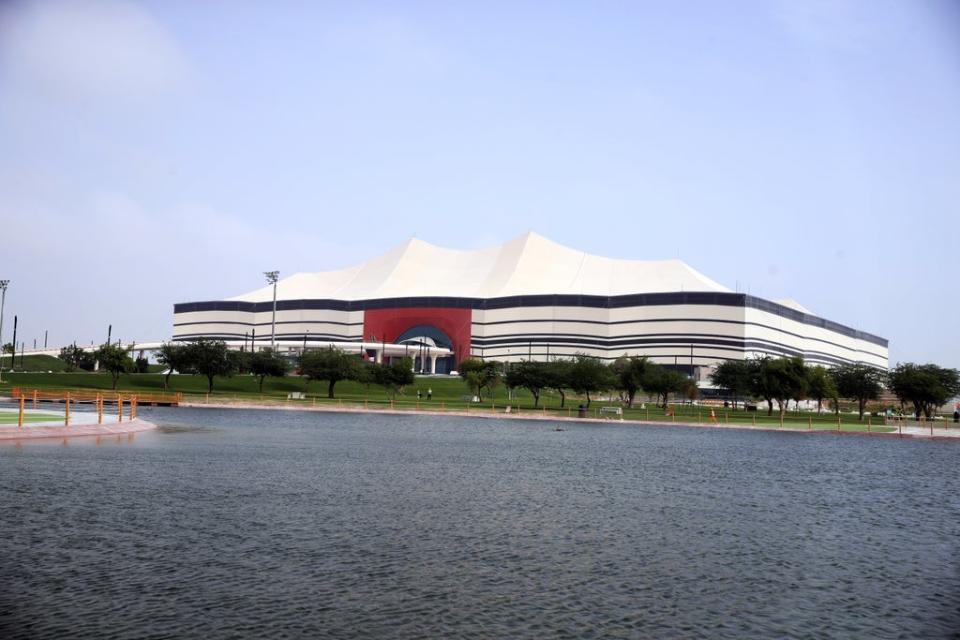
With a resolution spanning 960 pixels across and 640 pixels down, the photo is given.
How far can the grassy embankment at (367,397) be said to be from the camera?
→ 294 feet

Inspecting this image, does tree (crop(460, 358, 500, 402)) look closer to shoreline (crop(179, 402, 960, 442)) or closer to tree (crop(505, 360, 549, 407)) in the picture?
tree (crop(505, 360, 549, 407))

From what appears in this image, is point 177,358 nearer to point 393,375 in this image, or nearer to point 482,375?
point 393,375

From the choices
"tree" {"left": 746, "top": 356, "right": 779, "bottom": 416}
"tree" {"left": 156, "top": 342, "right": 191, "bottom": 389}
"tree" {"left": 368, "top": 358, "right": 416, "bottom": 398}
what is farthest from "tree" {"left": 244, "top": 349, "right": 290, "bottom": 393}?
"tree" {"left": 746, "top": 356, "right": 779, "bottom": 416}

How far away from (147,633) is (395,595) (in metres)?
4.06

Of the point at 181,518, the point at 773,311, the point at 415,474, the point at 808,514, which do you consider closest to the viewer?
the point at 181,518

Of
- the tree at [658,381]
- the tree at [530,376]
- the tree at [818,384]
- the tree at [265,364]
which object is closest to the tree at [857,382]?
the tree at [818,384]

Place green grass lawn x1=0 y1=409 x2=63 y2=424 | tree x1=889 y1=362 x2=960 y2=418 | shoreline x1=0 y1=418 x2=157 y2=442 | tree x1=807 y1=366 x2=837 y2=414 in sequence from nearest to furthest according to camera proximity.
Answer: shoreline x1=0 y1=418 x2=157 y2=442 → green grass lawn x1=0 y1=409 x2=63 y2=424 → tree x1=807 y1=366 x2=837 y2=414 → tree x1=889 y1=362 x2=960 y2=418

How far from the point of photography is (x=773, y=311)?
192125 mm

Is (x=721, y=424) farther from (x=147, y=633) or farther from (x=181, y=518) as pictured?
(x=147, y=633)

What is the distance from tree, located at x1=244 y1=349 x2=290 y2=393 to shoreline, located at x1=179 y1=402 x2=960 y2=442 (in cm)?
2380

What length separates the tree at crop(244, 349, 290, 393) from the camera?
372 ft

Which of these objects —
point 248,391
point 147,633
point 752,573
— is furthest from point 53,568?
point 248,391

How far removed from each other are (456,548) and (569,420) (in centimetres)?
6200

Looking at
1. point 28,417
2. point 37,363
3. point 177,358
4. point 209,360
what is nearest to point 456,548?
point 28,417
